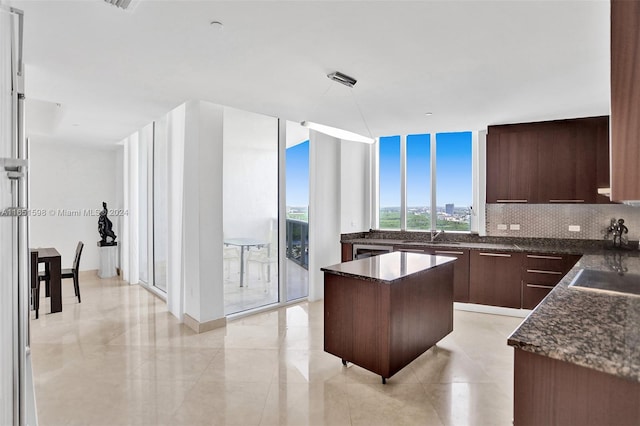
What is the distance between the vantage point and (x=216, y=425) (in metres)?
2.23

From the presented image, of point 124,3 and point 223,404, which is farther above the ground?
point 124,3

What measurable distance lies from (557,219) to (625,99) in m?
4.35

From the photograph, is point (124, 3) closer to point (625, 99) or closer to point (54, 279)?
point (625, 99)

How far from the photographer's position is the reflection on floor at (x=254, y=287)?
4.49m

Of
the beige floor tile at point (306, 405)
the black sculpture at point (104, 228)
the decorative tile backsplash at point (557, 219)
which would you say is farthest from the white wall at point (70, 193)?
the decorative tile backsplash at point (557, 219)

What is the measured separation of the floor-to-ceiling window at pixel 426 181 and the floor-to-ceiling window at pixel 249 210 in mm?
2155

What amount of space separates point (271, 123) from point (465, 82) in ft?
9.02

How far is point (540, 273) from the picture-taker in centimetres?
429

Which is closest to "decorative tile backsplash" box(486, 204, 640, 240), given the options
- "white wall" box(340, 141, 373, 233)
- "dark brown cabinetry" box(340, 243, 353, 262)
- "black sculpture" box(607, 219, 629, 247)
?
"black sculpture" box(607, 219, 629, 247)

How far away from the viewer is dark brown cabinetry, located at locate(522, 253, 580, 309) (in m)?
4.18

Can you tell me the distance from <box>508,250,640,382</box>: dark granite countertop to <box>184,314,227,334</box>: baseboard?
3351 millimetres

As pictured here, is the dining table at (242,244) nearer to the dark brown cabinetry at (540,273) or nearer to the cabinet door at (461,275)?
the cabinet door at (461,275)

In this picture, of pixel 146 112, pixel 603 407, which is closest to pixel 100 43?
pixel 146 112

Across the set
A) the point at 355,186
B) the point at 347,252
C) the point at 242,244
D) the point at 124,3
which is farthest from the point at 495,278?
the point at 124,3
